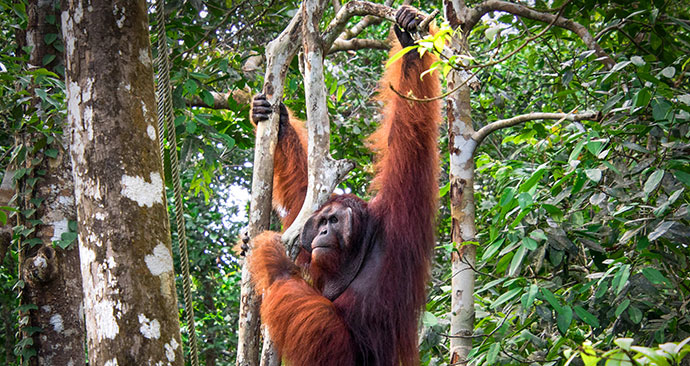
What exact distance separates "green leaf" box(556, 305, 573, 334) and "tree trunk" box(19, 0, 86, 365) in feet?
10.1

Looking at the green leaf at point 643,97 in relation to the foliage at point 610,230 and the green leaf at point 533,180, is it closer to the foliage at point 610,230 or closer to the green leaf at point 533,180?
the foliage at point 610,230

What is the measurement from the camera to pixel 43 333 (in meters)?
4.30

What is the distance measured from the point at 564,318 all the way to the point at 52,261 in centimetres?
332

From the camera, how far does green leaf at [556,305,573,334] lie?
2955 mm

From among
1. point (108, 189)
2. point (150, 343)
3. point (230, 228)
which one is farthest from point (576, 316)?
point (230, 228)

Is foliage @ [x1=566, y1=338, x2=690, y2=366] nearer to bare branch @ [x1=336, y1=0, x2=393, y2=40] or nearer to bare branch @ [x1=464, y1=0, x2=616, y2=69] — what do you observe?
bare branch @ [x1=464, y1=0, x2=616, y2=69]

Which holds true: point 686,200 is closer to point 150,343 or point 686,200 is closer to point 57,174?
point 150,343

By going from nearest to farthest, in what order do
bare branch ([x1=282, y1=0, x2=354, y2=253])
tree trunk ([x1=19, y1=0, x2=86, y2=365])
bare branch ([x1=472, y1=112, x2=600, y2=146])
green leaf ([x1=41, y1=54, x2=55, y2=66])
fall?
1. bare branch ([x1=282, y1=0, x2=354, y2=253])
2. bare branch ([x1=472, y1=112, x2=600, y2=146])
3. tree trunk ([x1=19, y1=0, x2=86, y2=365])
4. green leaf ([x1=41, y1=54, x2=55, y2=66])

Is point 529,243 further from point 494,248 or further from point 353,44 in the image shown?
point 353,44

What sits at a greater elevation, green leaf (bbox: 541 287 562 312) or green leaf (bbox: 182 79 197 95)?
green leaf (bbox: 182 79 197 95)

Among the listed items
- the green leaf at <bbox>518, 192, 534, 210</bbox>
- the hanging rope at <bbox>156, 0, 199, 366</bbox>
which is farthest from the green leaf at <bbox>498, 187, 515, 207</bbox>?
the hanging rope at <bbox>156, 0, 199, 366</bbox>

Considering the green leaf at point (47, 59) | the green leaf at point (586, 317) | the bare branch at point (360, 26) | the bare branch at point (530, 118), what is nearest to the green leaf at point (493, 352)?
the green leaf at point (586, 317)

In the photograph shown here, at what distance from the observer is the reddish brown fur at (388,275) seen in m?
3.63

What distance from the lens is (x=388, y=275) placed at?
3711 millimetres
